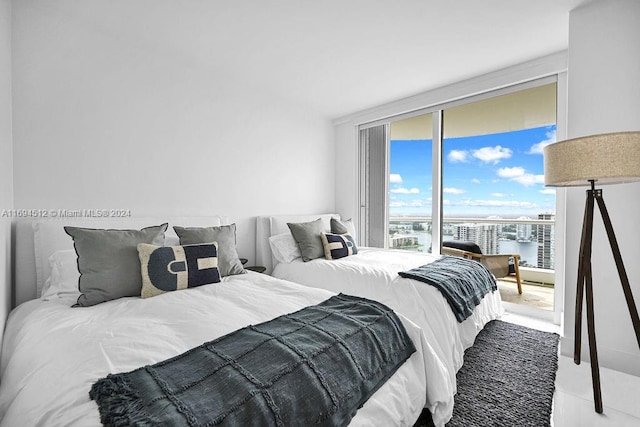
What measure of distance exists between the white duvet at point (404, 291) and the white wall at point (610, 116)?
2.46ft

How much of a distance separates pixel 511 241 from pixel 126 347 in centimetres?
428

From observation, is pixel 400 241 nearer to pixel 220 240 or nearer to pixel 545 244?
pixel 545 244

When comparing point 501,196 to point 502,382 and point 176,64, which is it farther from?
point 176,64

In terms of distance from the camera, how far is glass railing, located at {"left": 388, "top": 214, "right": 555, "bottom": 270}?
375cm

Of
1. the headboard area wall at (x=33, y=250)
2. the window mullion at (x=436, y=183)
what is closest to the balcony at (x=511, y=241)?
the window mullion at (x=436, y=183)

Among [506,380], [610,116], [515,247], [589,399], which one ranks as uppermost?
[610,116]

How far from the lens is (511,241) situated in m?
4.00

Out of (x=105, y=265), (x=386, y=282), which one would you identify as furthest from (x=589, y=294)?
(x=105, y=265)

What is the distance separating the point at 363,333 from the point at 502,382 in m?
1.31

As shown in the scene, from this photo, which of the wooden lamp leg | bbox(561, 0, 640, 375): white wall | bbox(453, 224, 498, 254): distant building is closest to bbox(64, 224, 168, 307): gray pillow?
the wooden lamp leg

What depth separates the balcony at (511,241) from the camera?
368 cm

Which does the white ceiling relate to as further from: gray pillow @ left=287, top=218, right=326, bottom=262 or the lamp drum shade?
gray pillow @ left=287, top=218, right=326, bottom=262

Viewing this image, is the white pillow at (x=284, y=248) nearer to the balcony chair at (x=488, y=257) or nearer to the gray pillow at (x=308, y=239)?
the gray pillow at (x=308, y=239)

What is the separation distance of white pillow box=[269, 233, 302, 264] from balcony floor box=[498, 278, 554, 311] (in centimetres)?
261
